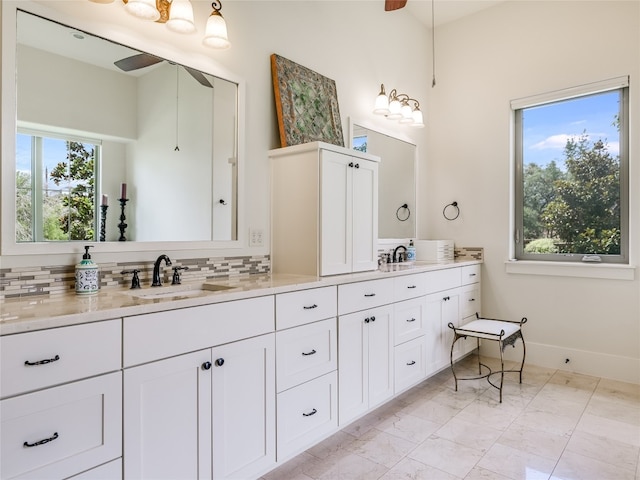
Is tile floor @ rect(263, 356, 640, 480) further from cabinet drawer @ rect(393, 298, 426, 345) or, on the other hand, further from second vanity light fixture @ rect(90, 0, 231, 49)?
second vanity light fixture @ rect(90, 0, 231, 49)

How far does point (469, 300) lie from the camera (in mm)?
3623

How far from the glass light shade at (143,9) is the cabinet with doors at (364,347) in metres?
1.60

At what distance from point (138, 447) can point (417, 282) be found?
2023mm

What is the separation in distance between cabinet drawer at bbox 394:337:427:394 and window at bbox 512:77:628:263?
159 centimetres

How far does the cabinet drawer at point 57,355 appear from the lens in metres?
1.08

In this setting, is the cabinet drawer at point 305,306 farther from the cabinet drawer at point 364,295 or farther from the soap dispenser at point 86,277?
the soap dispenser at point 86,277

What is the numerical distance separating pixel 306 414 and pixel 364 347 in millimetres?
551

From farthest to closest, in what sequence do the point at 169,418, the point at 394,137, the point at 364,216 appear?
the point at 394,137
the point at 364,216
the point at 169,418

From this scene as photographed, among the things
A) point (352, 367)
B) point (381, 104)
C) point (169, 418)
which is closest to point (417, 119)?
point (381, 104)

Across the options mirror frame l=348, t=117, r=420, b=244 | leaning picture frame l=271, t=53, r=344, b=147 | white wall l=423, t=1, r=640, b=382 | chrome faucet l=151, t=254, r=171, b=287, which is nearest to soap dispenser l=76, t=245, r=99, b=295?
chrome faucet l=151, t=254, r=171, b=287

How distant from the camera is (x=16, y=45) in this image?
Result: 5.15 ft

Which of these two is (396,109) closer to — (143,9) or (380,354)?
(380,354)

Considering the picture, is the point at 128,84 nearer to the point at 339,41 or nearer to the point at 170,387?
the point at 170,387

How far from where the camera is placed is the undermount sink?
1.78 meters
